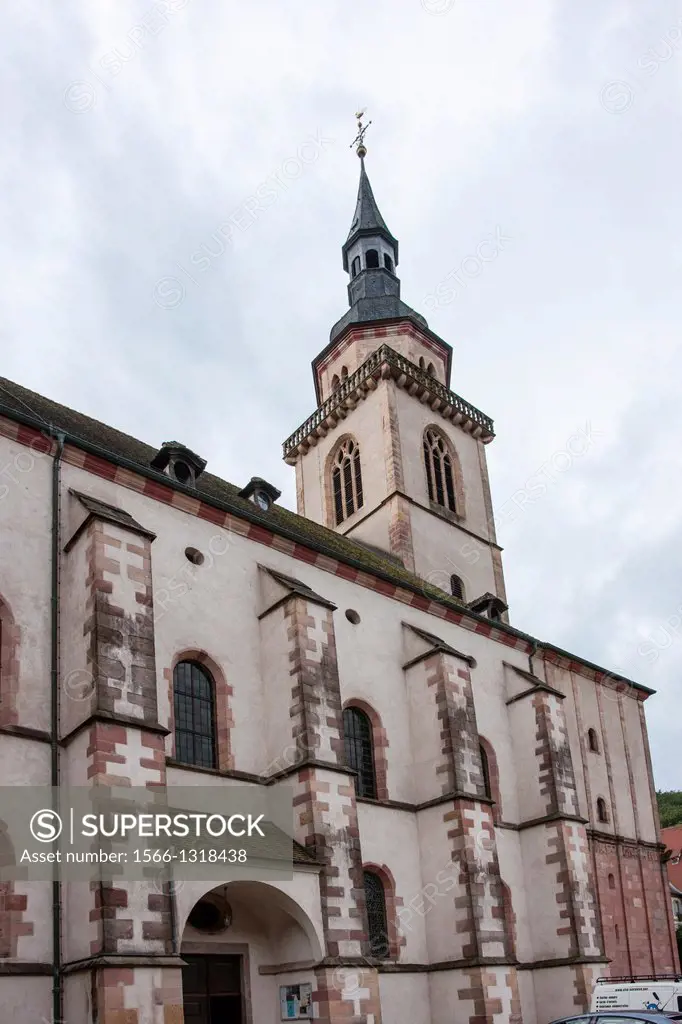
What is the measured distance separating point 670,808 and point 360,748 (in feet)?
227

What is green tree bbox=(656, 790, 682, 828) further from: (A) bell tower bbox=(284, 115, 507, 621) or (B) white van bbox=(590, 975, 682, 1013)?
(B) white van bbox=(590, 975, 682, 1013)

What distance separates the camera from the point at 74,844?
13195 mm

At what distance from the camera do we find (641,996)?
17578 millimetres

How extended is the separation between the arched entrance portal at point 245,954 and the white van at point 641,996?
6.19 metres

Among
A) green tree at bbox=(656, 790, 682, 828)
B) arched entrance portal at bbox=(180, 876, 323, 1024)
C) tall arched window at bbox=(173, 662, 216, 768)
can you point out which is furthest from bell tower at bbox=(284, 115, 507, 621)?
green tree at bbox=(656, 790, 682, 828)

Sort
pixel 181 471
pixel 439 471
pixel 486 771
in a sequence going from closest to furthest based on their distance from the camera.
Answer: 1. pixel 181 471
2. pixel 486 771
3. pixel 439 471

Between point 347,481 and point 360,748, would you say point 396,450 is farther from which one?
point 360,748

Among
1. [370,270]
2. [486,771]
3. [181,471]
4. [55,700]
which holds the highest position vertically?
[370,270]

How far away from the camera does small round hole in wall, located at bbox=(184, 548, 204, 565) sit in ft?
59.6

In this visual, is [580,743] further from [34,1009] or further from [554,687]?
[34,1009]

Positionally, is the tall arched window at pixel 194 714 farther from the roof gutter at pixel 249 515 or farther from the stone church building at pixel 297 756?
the roof gutter at pixel 249 515

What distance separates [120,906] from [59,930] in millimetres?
1074

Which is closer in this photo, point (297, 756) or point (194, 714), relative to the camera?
point (194, 714)

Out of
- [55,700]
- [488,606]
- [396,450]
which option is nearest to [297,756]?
[55,700]
